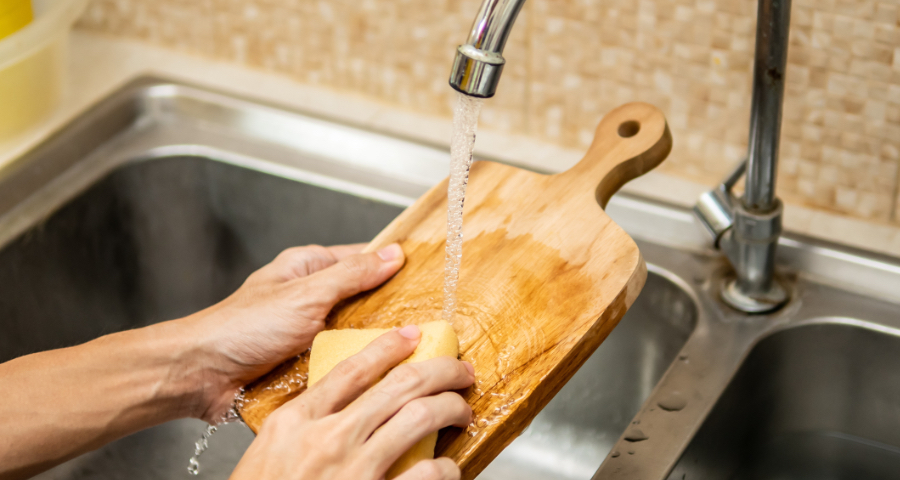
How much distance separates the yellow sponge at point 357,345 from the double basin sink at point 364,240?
16cm

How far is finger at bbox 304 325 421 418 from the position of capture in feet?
2.06

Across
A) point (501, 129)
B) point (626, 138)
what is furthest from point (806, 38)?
point (501, 129)

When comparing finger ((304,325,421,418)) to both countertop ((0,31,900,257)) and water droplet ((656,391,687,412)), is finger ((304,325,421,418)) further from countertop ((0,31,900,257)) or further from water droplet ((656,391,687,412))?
countertop ((0,31,900,257))

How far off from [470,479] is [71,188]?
0.64m

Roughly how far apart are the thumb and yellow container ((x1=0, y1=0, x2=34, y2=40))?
50 centimetres

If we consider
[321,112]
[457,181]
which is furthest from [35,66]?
[457,181]

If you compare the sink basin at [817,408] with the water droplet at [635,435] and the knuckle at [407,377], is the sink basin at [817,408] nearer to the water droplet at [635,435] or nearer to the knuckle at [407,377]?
the water droplet at [635,435]

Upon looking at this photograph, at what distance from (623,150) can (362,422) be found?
343mm

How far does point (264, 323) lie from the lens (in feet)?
2.42

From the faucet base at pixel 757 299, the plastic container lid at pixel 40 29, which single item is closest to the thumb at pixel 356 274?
the faucet base at pixel 757 299

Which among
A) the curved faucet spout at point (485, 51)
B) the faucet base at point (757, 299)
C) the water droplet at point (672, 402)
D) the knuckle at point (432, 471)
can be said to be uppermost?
the curved faucet spout at point (485, 51)

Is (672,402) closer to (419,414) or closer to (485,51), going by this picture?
(419,414)

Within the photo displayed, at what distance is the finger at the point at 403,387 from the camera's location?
1.99ft

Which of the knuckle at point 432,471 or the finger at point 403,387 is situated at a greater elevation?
the finger at point 403,387
